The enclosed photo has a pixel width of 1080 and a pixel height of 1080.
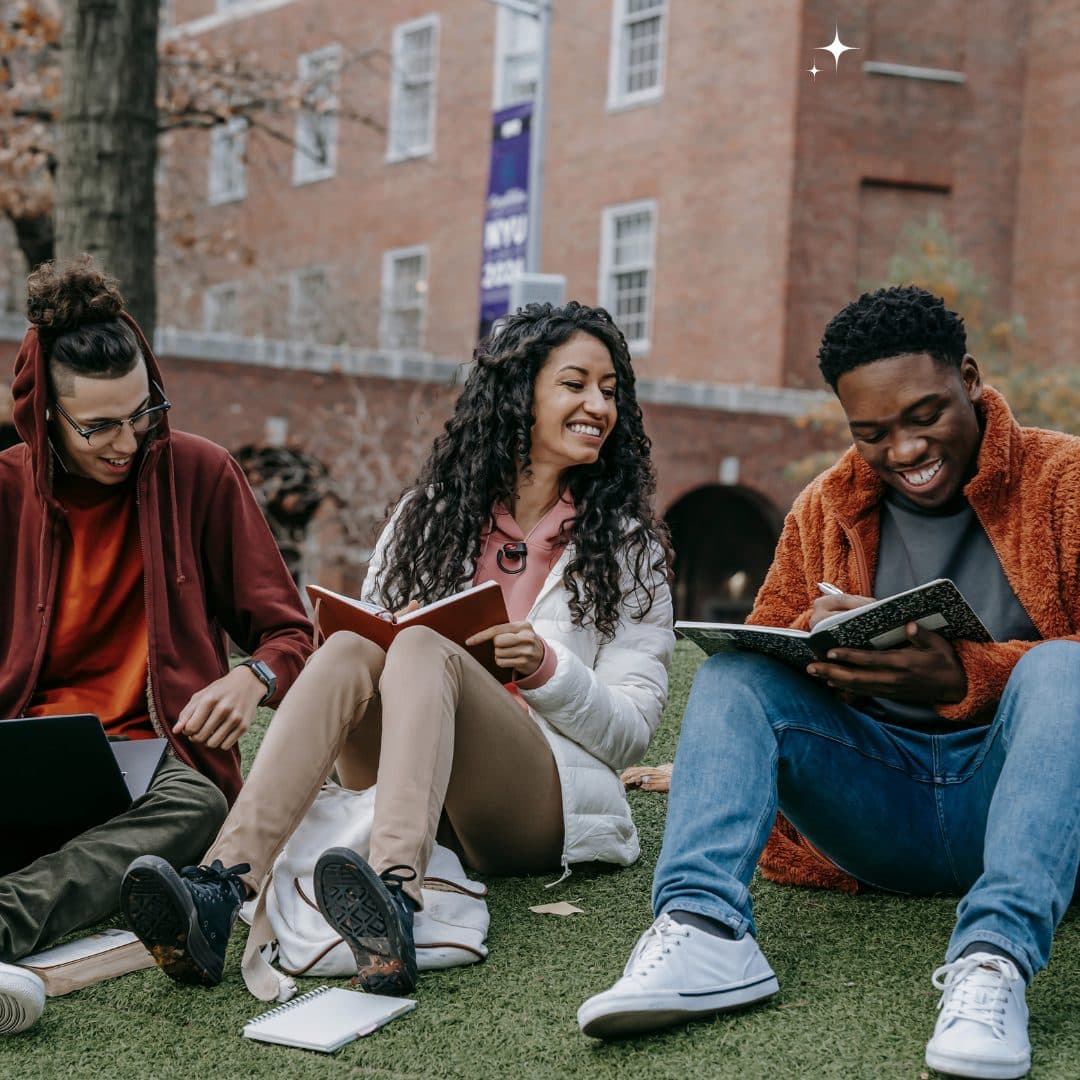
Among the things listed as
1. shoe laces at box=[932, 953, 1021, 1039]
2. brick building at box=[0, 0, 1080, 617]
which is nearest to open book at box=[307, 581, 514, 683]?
shoe laces at box=[932, 953, 1021, 1039]

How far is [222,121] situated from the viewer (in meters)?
13.2

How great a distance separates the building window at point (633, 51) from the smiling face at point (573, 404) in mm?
17224

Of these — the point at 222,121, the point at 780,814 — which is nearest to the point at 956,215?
the point at 222,121

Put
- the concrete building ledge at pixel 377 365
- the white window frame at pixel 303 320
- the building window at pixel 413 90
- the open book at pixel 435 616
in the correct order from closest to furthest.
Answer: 1. the open book at pixel 435 616
2. the concrete building ledge at pixel 377 365
3. the white window frame at pixel 303 320
4. the building window at pixel 413 90

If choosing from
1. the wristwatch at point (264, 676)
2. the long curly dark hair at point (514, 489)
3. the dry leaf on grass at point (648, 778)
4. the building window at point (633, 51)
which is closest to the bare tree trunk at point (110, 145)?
the long curly dark hair at point (514, 489)

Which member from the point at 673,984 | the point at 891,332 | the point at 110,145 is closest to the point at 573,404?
the point at 891,332

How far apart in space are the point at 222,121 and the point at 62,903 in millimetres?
11235

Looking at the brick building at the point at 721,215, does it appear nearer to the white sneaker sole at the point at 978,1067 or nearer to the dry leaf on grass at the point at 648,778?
the dry leaf on grass at the point at 648,778

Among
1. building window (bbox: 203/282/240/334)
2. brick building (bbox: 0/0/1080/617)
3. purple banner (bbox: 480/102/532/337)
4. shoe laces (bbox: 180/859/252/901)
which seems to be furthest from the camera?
building window (bbox: 203/282/240/334)

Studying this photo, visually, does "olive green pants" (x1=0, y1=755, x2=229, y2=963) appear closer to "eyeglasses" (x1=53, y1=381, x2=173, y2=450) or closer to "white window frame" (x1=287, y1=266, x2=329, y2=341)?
"eyeglasses" (x1=53, y1=381, x2=173, y2=450)

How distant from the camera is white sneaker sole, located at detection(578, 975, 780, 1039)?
250 centimetres

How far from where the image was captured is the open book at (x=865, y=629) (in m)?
2.61

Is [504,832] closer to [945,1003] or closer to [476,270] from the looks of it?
[945,1003]

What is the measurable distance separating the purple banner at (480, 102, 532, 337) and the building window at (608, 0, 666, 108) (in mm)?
8087
